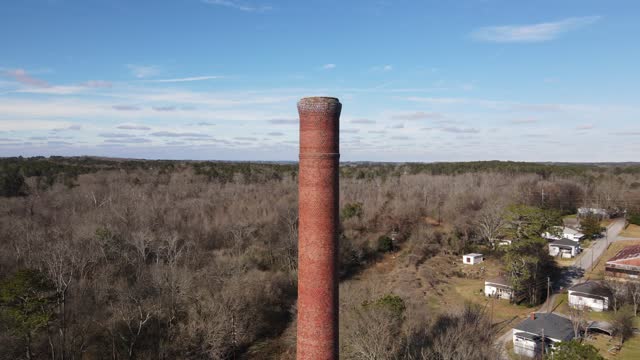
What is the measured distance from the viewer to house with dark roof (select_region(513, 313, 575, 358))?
23906 millimetres

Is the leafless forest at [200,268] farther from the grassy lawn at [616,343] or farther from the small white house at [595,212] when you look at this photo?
the small white house at [595,212]

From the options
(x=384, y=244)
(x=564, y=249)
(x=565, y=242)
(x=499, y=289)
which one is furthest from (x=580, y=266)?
(x=384, y=244)

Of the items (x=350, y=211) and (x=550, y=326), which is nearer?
(x=550, y=326)

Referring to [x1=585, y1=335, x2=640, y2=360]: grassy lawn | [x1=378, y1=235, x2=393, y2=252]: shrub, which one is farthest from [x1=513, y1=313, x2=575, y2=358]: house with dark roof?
[x1=378, y1=235, x2=393, y2=252]: shrub

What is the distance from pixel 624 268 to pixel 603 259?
8056 millimetres

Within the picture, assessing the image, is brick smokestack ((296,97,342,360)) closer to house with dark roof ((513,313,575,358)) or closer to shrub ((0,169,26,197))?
house with dark roof ((513,313,575,358))

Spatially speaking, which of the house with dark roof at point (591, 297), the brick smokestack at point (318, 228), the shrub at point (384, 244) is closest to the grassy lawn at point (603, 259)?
the house with dark roof at point (591, 297)

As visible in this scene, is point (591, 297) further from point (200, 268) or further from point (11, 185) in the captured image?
point (11, 185)

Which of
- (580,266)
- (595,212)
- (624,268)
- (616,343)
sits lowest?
(616,343)

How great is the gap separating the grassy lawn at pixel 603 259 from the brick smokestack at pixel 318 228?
31.0m

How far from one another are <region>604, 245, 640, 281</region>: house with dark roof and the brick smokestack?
31871 millimetres

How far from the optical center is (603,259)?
43.7m

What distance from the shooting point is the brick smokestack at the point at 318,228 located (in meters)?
13.1

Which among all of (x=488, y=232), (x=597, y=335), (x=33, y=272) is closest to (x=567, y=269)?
(x=488, y=232)
